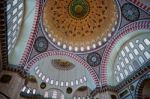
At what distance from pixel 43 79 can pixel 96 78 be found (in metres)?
6.16

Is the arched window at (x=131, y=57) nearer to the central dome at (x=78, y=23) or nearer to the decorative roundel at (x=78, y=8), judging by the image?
the central dome at (x=78, y=23)

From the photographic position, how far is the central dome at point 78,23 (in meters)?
15.7

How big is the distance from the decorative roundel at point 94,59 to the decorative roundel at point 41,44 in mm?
4020

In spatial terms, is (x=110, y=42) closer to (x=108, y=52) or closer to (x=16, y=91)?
(x=108, y=52)

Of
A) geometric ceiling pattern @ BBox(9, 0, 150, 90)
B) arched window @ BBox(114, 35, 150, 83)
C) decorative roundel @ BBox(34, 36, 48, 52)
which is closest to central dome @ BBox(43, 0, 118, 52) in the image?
geometric ceiling pattern @ BBox(9, 0, 150, 90)

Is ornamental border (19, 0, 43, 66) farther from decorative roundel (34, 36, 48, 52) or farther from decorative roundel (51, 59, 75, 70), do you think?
decorative roundel (51, 59, 75, 70)

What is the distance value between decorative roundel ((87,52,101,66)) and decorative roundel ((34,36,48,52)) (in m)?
4.02

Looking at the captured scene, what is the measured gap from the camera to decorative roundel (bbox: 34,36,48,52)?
14625 millimetres

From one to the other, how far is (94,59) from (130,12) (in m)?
5.15

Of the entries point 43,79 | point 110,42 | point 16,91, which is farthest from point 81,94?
point 16,91

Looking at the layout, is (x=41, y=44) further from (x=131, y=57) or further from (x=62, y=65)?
(x=131, y=57)

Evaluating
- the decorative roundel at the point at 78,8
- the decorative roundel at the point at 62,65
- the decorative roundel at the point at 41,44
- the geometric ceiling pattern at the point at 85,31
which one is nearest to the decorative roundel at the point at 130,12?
the geometric ceiling pattern at the point at 85,31

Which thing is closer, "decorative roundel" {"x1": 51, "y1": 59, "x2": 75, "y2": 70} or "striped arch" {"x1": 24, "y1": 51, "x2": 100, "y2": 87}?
"striped arch" {"x1": 24, "y1": 51, "x2": 100, "y2": 87}

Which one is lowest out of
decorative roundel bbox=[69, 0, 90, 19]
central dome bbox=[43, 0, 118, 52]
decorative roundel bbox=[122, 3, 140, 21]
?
decorative roundel bbox=[122, 3, 140, 21]
